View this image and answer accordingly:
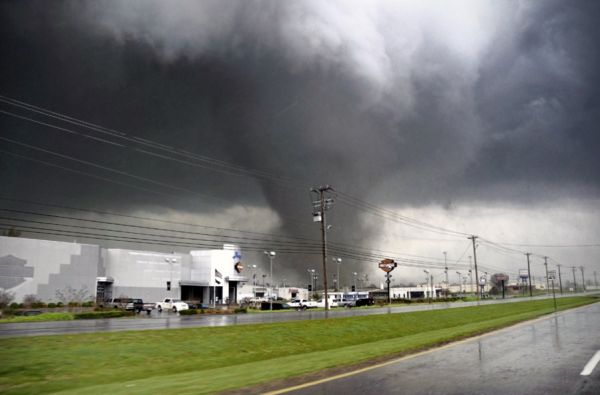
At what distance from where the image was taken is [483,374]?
1070 centimetres

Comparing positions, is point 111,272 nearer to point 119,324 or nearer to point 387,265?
point 119,324

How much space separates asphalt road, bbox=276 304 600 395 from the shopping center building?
80.1 m

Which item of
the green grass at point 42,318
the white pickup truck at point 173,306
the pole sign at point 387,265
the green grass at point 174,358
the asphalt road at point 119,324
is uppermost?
the pole sign at point 387,265

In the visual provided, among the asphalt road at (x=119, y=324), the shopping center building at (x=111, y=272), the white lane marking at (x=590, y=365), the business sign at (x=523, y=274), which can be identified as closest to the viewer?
the white lane marking at (x=590, y=365)

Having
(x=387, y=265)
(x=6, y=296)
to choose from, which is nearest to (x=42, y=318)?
(x=387, y=265)

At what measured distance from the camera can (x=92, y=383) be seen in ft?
38.7

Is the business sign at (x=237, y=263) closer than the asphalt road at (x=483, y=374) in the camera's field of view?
No

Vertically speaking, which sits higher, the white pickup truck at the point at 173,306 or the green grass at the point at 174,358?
the green grass at the point at 174,358

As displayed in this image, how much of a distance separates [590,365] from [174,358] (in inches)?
496

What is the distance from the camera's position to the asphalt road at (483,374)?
904 cm

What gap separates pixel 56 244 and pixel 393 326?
72.8 metres

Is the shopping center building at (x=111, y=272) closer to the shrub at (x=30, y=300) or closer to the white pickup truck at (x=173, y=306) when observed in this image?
the shrub at (x=30, y=300)

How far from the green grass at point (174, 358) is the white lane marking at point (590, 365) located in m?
5.82

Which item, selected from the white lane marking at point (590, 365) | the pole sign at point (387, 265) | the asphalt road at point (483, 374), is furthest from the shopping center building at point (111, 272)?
the white lane marking at point (590, 365)
